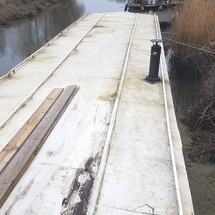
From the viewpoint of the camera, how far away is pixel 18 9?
19.1 meters

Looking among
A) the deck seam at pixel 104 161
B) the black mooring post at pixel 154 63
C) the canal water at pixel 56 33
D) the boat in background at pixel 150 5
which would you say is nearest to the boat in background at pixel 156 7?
the boat in background at pixel 150 5

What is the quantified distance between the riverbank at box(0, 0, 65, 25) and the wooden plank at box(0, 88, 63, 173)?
43.8 ft

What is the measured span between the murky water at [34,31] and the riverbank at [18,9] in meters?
0.44

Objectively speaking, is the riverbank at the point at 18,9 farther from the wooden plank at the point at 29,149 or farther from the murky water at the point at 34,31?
the wooden plank at the point at 29,149

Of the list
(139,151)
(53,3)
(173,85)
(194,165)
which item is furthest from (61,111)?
(53,3)

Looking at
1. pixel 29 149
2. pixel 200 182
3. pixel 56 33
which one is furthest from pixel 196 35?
pixel 56 33

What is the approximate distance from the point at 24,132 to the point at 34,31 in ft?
44.6

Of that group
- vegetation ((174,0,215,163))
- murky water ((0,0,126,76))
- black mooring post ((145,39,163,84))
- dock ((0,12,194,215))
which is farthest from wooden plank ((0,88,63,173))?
murky water ((0,0,126,76))

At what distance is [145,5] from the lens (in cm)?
1780

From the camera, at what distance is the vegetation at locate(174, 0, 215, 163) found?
6289mm

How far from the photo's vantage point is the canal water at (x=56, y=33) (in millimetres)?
5002

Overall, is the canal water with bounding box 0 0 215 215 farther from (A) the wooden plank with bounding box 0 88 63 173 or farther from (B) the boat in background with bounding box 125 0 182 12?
(B) the boat in background with bounding box 125 0 182 12

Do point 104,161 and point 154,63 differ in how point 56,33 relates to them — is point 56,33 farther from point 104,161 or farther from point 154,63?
point 104,161

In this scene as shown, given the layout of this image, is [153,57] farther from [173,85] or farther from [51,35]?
[51,35]
